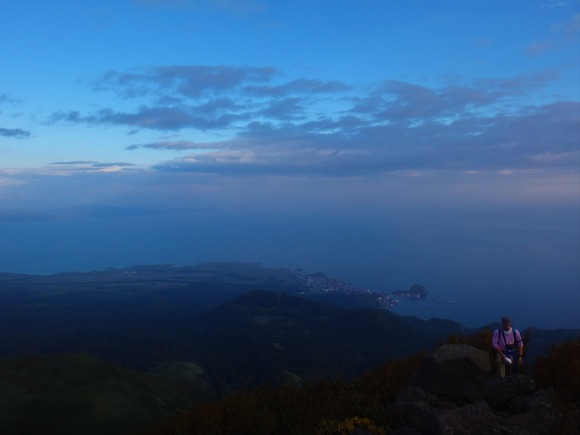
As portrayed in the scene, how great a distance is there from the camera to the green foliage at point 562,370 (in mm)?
12422

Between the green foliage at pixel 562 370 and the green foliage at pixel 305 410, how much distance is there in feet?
13.3

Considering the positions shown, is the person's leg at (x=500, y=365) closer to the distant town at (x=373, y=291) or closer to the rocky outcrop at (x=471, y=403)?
the rocky outcrop at (x=471, y=403)

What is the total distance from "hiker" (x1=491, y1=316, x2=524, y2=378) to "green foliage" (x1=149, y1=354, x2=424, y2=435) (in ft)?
9.88

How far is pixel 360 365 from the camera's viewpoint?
79375mm

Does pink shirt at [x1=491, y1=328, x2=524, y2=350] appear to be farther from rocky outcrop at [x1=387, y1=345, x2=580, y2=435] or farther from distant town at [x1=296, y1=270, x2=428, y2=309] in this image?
distant town at [x1=296, y1=270, x2=428, y2=309]

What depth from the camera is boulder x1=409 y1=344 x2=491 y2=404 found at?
12922mm

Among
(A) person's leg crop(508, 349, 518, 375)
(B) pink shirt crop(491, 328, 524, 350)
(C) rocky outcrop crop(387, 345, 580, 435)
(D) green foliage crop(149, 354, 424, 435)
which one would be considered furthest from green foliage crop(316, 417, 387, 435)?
(A) person's leg crop(508, 349, 518, 375)

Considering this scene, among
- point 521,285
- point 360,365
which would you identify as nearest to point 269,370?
point 360,365

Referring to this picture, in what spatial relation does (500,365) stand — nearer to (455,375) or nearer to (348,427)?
(455,375)

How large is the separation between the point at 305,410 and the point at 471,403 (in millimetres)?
4813

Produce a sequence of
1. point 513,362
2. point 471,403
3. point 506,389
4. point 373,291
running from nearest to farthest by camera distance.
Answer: point 506,389 < point 471,403 < point 513,362 < point 373,291

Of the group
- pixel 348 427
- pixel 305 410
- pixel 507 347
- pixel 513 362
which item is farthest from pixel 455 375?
pixel 305 410

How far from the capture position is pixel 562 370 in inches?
519

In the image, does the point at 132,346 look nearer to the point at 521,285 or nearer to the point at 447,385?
the point at 447,385
